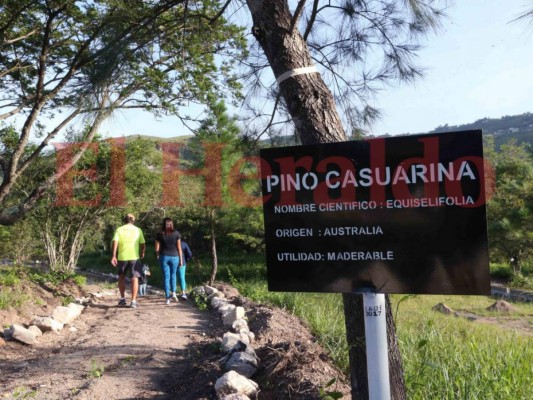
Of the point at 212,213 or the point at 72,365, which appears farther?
the point at 212,213

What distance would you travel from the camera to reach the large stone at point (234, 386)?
11.7ft

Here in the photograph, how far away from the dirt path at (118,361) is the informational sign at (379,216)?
80.4 inches

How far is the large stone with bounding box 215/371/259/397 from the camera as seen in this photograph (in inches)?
141

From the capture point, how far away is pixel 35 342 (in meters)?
6.09

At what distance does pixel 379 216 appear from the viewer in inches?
85.7

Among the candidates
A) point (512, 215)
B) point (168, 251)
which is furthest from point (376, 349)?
point (512, 215)

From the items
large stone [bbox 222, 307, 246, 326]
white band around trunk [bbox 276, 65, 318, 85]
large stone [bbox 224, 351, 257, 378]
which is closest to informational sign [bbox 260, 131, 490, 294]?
white band around trunk [bbox 276, 65, 318, 85]

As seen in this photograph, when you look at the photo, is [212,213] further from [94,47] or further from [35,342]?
[94,47]

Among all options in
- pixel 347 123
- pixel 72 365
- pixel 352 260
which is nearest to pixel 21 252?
pixel 72 365

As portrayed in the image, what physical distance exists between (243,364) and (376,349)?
2.18 meters

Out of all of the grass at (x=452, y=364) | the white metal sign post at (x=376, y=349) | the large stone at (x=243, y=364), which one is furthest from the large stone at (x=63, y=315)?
the white metal sign post at (x=376, y=349)

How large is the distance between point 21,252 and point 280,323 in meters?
23.8

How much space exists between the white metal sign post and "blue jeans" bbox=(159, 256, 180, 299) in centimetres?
718

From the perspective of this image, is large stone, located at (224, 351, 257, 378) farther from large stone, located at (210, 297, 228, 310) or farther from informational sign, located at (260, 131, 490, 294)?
large stone, located at (210, 297, 228, 310)
